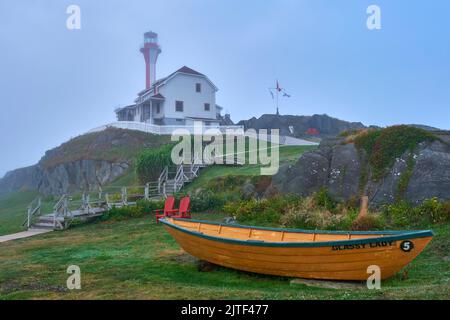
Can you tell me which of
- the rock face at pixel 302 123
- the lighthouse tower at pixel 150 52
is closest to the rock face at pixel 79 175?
the rock face at pixel 302 123

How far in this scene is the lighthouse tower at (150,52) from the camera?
7975cm

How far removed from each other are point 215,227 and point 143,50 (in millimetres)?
75324

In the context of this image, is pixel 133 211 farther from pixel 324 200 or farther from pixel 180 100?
pixel 180 100

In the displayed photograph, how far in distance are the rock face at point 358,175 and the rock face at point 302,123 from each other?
139 feet

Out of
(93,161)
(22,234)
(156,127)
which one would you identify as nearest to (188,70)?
(156,127)

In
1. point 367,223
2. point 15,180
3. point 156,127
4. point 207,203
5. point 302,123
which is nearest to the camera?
point 367,223

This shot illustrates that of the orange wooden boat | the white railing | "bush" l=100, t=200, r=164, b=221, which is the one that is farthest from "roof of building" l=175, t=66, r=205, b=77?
the orange wooden boat

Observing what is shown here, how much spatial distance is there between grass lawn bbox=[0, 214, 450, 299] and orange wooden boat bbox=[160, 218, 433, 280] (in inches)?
16.7

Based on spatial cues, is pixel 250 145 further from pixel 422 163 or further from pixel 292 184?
pixel 422 163

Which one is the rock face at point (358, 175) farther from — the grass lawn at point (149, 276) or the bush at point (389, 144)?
the grass lawn at point (149, 276)

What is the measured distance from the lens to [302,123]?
6538cm

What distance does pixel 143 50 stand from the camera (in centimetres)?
8181

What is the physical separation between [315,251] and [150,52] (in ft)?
255

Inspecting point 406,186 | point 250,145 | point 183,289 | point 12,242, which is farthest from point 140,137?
point 183,289
